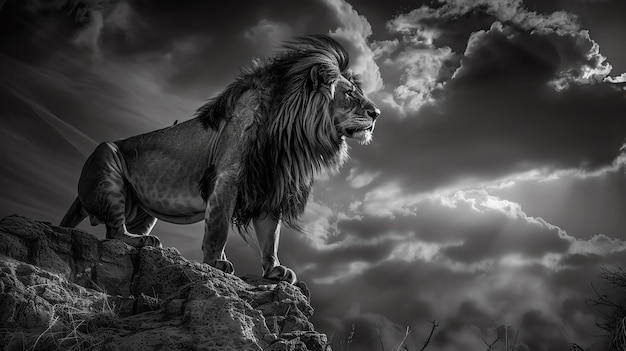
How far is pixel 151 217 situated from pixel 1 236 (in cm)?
287

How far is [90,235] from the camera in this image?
4383mm

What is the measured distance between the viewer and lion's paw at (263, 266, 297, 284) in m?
5.29

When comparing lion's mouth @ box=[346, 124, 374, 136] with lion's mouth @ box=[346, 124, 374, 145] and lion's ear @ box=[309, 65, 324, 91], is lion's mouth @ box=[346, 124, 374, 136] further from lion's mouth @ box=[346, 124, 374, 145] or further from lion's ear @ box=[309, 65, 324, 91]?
lion's ear @ box=[309, 65, 324, 91]

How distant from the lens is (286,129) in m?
6.04

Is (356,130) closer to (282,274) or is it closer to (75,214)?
(282,274)

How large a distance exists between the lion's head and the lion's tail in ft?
5.70

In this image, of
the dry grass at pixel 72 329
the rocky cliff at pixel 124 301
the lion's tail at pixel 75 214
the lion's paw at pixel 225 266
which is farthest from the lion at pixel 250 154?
the dry grass at pixel 72 329

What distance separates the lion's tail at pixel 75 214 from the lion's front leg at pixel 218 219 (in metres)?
1.84

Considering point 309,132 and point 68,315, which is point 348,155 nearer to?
point 309,132

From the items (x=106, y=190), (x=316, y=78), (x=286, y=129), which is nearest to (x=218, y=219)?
(x=286, y=129)

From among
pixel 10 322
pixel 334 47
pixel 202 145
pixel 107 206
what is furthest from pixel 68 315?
pixel 334 47

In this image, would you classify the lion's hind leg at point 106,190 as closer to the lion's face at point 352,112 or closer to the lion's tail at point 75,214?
the lion's tail at point 75,214

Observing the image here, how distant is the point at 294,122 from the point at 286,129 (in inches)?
4.5

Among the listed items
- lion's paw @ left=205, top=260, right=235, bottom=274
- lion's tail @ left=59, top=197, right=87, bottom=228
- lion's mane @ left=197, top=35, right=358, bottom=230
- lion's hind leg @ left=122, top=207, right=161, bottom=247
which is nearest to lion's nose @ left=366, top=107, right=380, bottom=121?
lion's mane @ left=197, top=35, right=358, bottom=230
